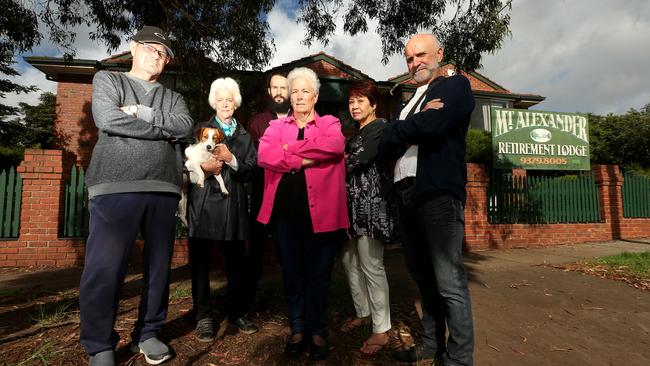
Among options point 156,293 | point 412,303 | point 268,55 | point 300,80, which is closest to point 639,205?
point 412,303

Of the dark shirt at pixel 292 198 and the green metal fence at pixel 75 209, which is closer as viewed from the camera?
the dark shirt at pixel 292 198

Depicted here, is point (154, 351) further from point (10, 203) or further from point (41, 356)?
point (10, 203)

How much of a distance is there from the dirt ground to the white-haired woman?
21cm

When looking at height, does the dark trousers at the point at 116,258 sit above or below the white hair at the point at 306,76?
below

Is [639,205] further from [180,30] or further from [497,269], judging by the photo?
[180,30]

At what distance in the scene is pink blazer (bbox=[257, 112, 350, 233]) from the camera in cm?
247

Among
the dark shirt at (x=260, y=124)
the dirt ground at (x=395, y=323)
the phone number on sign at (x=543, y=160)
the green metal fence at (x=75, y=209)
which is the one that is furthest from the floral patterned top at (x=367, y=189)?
the phone number on sign at (x=543, y=160)

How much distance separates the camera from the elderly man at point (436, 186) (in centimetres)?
209

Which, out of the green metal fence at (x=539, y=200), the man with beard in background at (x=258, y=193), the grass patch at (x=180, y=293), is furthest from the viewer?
the green metal fence at (x=539, y=200)

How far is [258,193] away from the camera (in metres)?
3.18

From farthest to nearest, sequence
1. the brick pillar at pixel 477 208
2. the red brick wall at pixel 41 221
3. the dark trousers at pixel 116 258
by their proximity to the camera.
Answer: the brick pillar at pixel 477 208, the red brick wall at pixel 41 221, the dark trousers at pixel 116 258

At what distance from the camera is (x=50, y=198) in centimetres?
582

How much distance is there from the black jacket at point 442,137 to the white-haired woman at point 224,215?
1.28m

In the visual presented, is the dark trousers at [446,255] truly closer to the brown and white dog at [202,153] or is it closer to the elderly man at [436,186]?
the elderly man at [436,186]
